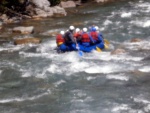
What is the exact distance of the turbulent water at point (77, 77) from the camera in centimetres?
1189

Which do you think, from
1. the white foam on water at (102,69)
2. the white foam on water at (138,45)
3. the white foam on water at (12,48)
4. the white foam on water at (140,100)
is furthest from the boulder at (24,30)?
the white foam on water at (140,100)

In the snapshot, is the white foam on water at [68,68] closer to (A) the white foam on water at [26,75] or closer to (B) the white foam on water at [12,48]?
(A) the white foam on water at [26,75]

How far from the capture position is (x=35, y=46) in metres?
18.8

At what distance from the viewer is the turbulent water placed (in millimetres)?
11892

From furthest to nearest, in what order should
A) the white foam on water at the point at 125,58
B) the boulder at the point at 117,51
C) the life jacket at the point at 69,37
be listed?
the life jacket at the point at 69,37 → the boulder at the point at 117,51 → the white foam on water at the point at 125,58

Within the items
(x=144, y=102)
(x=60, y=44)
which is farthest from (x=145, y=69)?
(x=60, y=44)

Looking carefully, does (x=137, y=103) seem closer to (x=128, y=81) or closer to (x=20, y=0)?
(x=128, y=81)

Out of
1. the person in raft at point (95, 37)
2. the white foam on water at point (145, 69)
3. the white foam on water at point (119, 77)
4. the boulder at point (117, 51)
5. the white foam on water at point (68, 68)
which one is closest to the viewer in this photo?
the white foam on water at point (119, 77)

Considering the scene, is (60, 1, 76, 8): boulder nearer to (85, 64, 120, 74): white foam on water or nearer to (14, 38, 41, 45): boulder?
(14, 38, 41, 45): boulder

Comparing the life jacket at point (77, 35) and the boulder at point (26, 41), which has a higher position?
the life jacket at point (77, 35)

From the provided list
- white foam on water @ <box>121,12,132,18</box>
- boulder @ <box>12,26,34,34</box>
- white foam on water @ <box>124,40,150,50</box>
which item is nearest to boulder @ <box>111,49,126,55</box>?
white foam on water @ <box>124,40,150,50</box>

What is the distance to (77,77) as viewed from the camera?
14180 millimetres

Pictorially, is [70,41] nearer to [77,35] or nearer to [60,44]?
[60,44]

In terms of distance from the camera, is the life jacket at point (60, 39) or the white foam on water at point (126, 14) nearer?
the life jacket at point (60, 39)
